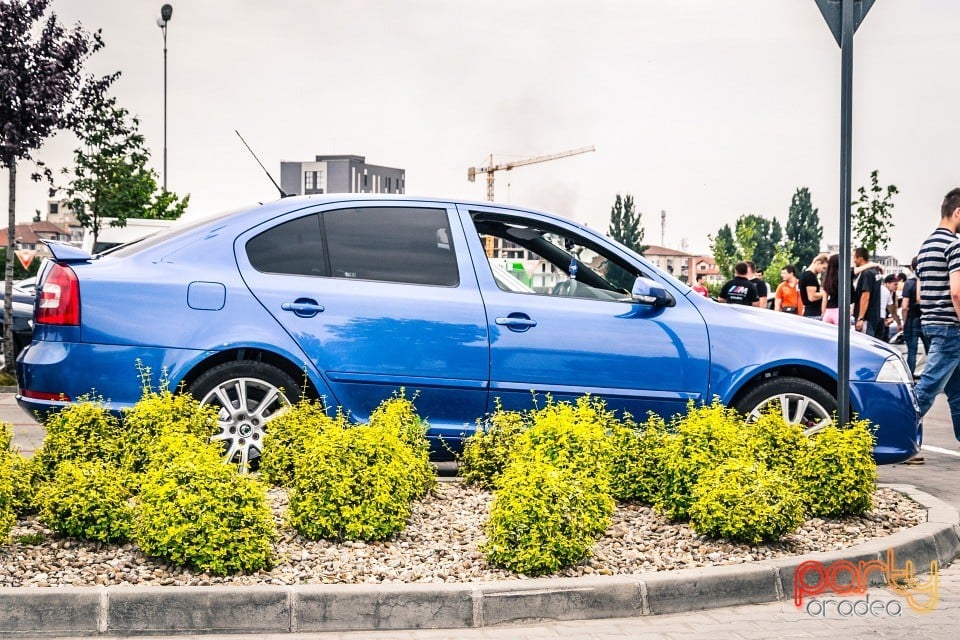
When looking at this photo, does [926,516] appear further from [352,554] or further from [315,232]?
[315,232]

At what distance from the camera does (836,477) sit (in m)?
6.38

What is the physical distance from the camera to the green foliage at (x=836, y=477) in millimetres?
6387

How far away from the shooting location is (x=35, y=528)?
18.7 ft

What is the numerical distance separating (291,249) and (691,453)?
260 cm

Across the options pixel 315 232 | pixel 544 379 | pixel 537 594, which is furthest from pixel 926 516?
pixel 315 232

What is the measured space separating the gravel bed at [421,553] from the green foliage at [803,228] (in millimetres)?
161308

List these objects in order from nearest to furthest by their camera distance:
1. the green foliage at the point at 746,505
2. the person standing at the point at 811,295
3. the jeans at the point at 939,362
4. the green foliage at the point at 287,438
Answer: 1. the green foliage at the point at 746,505
2. the green foliage at the point at 287,438
3. the jeans at the point at 939,362
4. the person standing at the point at 811,295

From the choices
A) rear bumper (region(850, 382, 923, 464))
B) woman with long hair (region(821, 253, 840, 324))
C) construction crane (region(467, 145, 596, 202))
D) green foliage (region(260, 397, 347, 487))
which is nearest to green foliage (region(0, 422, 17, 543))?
green foliage (region(260, 397, 347, 487))

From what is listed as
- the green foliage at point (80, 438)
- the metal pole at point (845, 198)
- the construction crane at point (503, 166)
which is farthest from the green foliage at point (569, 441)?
the construction crane at point (503, 166)

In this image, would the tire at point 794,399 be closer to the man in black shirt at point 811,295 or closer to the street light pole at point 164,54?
the man in black shirt at point 811,295

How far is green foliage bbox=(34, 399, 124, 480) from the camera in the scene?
611 cm

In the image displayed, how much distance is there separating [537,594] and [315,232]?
3103 mm

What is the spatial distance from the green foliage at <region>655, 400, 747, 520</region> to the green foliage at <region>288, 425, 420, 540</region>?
4.44 ft

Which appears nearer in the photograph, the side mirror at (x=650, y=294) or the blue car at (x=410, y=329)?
the blue car at (x=410, y=329)
